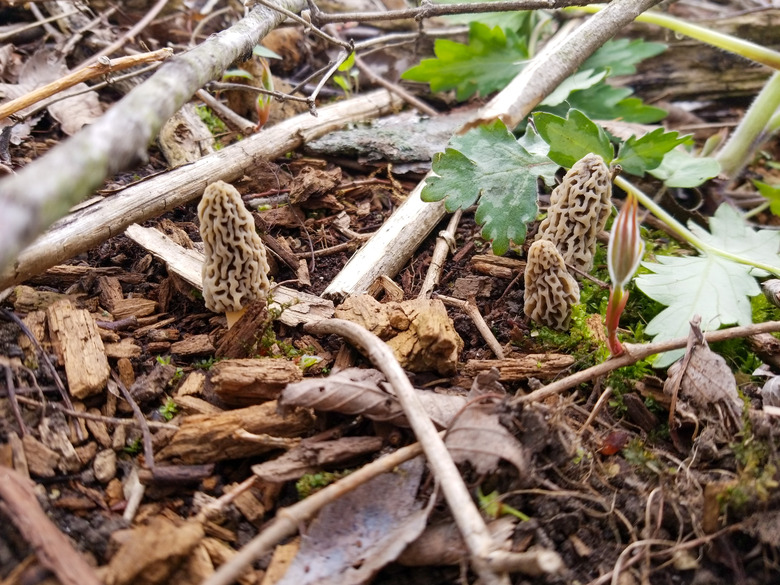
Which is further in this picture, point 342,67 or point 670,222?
point 342,67

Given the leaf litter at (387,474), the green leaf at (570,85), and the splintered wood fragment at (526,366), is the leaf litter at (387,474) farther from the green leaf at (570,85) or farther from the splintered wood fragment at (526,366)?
the green leaf at (570,85)

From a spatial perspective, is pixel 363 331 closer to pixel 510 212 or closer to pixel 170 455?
pixel 170 455

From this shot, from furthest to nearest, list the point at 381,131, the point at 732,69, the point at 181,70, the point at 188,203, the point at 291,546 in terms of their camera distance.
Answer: the point at 732,69, the point at 381,131, the point at 188,203, the point at 181,70, the point at 291,546

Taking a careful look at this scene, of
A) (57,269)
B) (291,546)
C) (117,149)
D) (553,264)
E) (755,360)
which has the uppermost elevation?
(117,149)

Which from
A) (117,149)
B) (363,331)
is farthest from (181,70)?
(363,331)

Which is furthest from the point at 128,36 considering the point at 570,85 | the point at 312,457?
the point at 312,457

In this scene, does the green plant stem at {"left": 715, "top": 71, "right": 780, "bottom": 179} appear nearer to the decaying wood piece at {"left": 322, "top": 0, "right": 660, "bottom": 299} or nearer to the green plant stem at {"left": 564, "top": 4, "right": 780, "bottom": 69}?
the green plant stem at {"left": 564, "top": 4, "right": 780, "bottom": 69}

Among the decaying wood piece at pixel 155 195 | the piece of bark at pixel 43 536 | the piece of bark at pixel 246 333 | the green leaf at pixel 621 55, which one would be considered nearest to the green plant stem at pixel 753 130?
the green leaf at pixel 621 55

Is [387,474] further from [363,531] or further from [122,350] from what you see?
[122,350]

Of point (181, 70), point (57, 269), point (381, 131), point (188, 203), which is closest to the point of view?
point (181, 70)
